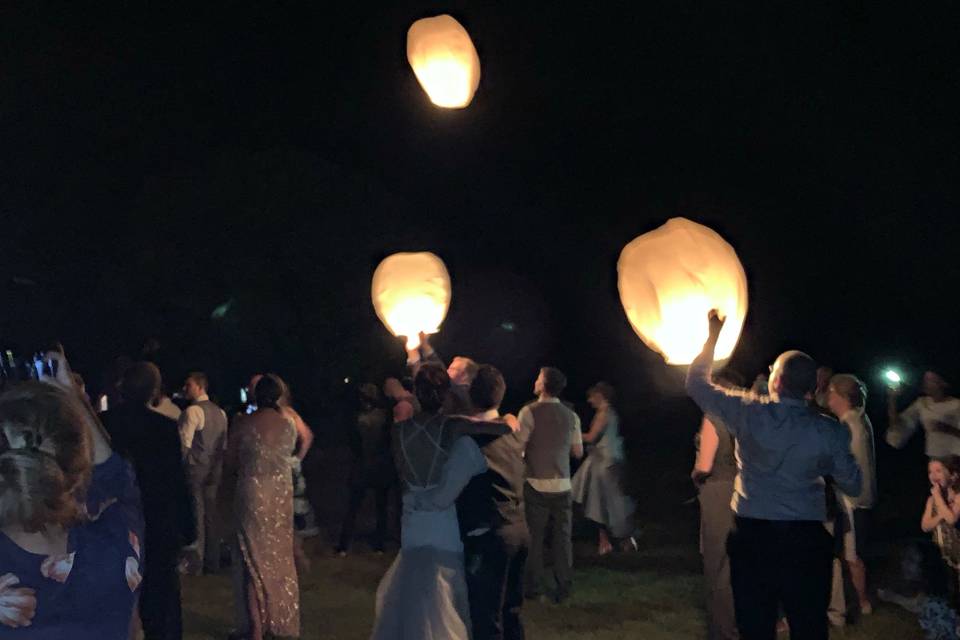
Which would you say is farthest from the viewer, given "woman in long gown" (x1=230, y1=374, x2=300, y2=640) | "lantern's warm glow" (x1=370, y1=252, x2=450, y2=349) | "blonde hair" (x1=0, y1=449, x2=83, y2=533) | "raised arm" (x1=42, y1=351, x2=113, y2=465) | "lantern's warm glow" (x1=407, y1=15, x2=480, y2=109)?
"lantern's warm glow" (x1=370, y1=252, x2=450, y2=349)

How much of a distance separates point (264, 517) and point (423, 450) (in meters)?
1.90

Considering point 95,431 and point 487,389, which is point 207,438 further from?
point 95,431

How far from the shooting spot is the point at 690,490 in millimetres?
15555

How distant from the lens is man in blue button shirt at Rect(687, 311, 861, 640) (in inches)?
180

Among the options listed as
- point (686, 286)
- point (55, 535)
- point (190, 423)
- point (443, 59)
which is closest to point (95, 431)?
point (55, 535)

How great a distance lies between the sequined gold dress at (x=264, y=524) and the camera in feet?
20.6

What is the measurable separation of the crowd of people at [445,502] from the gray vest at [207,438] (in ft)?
0.06

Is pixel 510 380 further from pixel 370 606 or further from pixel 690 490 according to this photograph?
pixel 370 606

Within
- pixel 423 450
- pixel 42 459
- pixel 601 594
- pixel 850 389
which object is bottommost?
pixel 601 594

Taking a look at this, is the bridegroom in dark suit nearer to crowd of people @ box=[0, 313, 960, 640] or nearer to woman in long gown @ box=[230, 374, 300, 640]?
crowd of people @ box=[0, 313, 960, 640]

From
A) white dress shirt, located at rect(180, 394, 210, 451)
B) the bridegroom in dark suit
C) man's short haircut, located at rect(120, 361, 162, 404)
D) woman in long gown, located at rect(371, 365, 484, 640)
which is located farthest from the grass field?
man's short haircut, located at rect(120, 361, 162, 404)

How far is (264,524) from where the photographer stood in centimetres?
633

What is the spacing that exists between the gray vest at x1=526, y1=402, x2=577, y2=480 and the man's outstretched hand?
Answer: 3.33 metres

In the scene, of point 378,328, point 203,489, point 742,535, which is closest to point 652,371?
point 378,328
